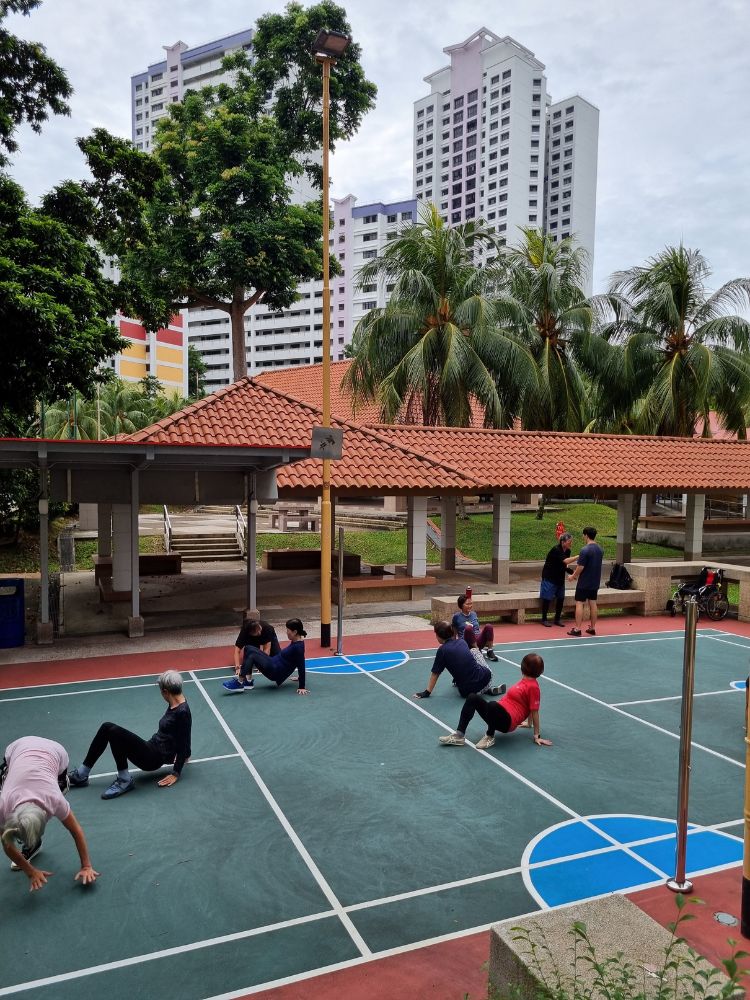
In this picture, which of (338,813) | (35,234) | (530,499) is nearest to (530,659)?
(338,813)

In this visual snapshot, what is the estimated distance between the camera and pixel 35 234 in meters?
16.1

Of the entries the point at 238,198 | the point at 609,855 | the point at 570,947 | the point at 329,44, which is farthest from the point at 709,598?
the point at 238,198

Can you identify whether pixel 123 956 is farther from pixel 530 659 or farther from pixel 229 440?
pixel 229 440

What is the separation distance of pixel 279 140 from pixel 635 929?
39.1m

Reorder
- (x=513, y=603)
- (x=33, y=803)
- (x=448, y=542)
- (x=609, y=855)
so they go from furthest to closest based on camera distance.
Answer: (x=448, y=542) → (x=513, y=603) → (x=609, y=855) → (x=33, y=803)

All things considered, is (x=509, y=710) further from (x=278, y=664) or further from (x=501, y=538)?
(x=501, y=538)

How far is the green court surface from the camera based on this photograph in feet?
15.7

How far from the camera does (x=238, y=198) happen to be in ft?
115

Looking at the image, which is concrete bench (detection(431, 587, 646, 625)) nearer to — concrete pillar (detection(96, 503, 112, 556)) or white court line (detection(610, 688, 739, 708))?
white court line (detection(610, 688, 739, 708))

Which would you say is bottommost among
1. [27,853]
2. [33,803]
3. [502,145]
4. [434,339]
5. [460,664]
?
[27,853]

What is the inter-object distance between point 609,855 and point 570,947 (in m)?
→ 2.48

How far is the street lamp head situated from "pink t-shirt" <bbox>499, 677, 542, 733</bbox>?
1006cm

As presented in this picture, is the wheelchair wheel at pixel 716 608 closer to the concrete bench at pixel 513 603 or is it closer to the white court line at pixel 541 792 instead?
the concrete bench at pixel 513 603

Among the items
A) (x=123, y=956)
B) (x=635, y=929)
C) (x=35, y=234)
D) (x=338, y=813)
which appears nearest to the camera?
(x=635, y=929)
